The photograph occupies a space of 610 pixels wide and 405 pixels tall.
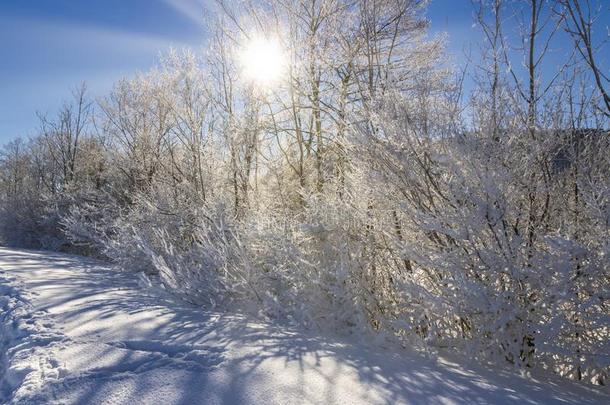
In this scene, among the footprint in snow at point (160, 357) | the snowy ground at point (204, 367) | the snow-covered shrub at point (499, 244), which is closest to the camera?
the snowy ground at point (204, 367)

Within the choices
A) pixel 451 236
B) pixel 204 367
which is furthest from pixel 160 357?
pixel 451 236

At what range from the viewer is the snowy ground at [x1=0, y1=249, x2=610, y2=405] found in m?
2.87

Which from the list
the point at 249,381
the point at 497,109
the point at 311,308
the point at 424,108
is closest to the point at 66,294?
the point at 311,308

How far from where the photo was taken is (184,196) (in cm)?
1090

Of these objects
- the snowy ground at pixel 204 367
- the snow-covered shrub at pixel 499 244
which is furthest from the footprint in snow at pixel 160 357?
the snow-covered shrub at pixel 499 244

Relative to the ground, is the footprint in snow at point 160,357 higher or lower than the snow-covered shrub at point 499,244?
lower

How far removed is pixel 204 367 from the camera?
10.9 feet

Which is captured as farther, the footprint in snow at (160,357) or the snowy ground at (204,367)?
the footprint in snow at (160,357)

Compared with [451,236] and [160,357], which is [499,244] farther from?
[160,357]

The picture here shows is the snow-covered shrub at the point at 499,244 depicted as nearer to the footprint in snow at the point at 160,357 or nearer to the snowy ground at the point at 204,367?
the snowy ground at the point at 204,367

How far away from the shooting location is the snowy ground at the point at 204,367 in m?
2.87

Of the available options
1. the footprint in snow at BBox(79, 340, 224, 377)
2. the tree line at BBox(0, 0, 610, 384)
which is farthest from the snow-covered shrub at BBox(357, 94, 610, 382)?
the footprint in snow at BBox(79, 340, 224, 377)

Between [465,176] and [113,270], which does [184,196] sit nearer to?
[113,270]

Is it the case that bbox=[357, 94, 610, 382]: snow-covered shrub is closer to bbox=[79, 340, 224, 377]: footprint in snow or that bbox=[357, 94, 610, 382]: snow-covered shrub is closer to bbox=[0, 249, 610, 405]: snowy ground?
bbox=[0, 249, 610, 405]: snowy ground
